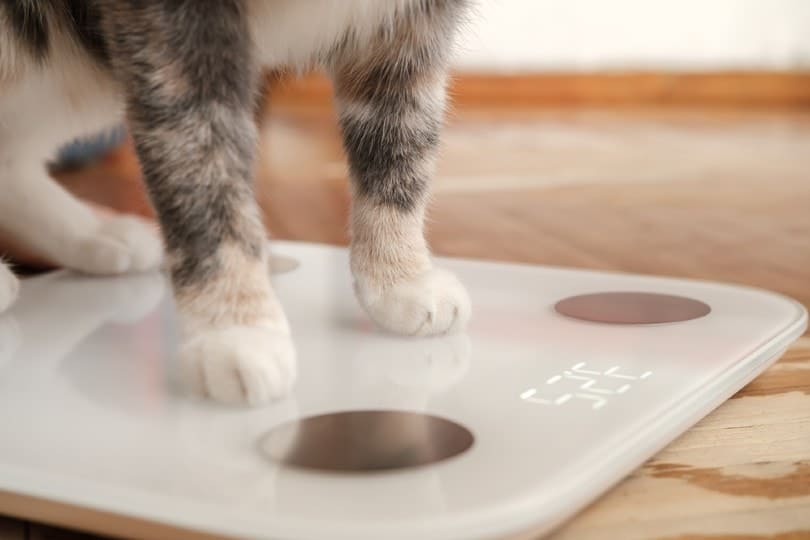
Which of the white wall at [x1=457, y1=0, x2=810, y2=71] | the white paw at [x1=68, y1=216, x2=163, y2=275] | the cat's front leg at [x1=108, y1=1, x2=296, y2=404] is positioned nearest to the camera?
the cat's front leg at [x1=108, y1=1, x2=296, y2=404]

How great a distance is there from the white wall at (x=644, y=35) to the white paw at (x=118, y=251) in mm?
2157

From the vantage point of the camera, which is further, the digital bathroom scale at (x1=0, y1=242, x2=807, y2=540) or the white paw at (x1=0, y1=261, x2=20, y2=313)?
the white paw at (x1=0, y1=261, x2=20, y2=313)

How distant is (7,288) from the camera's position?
3.67ft

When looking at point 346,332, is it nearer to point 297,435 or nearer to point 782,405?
point 297,435

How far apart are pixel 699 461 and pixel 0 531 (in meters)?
0.50

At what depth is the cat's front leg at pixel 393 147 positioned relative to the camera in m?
1.05

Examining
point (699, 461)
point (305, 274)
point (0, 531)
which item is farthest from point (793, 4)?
point (0, 531)

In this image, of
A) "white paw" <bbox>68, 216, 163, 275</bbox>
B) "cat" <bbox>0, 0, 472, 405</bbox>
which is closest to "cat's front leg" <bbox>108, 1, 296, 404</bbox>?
"cat" <bbox>0, 0, 472, 405</bbox>

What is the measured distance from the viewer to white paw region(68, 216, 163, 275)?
4.22ft

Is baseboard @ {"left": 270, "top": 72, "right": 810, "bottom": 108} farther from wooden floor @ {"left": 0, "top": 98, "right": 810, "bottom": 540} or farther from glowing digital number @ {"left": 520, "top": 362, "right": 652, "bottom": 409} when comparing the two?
glowing digital number @ {"left": 520, "top": 362, "right": 652, "bottom": 409}

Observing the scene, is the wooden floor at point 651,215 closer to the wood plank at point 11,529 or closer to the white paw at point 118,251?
the wood plank at point 11,529

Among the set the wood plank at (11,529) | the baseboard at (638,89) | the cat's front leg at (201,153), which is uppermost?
the cat's front leg at (201,153)

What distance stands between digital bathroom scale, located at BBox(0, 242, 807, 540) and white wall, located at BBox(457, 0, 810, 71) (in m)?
2.39

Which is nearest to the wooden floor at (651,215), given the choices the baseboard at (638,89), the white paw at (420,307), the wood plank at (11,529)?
the wood plank at (11,529)
